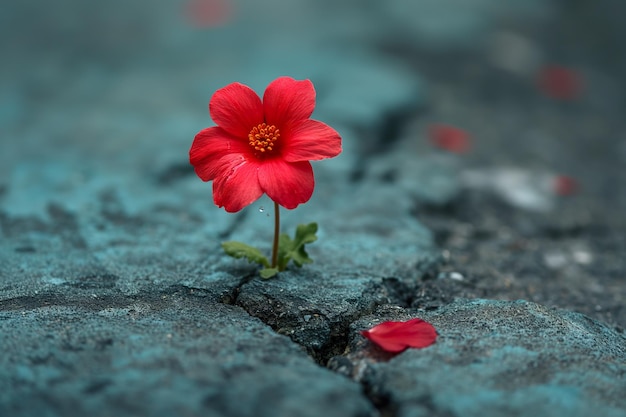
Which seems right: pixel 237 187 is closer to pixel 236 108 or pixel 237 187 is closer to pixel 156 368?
pixel 236 108

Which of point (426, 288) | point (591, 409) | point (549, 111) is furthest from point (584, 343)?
point (549, 111)

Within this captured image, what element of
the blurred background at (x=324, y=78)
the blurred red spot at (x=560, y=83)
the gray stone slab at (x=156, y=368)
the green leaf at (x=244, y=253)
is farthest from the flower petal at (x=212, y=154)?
the blurred red spot at (x=560, y=83)

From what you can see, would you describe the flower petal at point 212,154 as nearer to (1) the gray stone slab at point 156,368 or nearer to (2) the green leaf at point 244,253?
(2) the green leaf at point 244,253

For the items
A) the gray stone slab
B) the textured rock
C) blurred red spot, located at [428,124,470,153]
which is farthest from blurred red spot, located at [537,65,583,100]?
the gray stone slab

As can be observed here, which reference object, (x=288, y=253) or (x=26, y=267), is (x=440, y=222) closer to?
(x=288, y=253)

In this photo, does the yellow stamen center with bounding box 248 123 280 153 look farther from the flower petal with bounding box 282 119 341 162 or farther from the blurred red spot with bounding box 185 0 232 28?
the blurred red spot with bounding box 185 0 232 28
